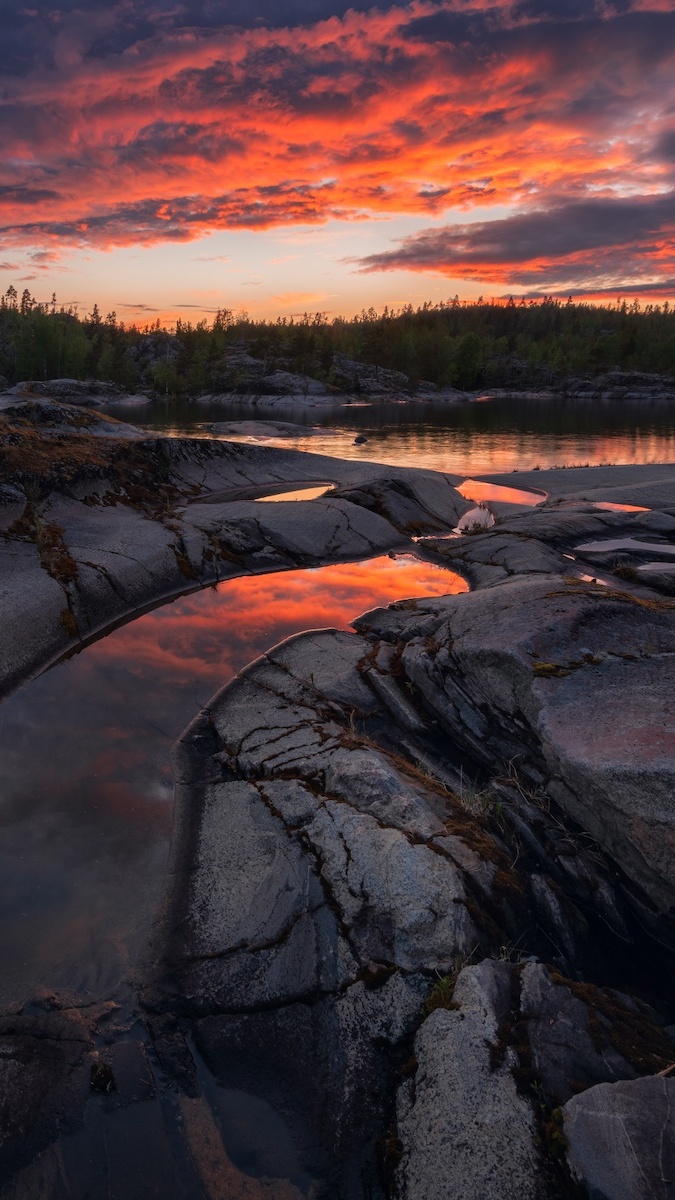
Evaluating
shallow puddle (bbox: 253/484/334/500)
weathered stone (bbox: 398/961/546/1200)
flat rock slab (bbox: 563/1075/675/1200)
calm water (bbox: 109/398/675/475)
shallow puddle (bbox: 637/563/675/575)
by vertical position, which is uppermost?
calm water (bbox: 109/398/675/475)

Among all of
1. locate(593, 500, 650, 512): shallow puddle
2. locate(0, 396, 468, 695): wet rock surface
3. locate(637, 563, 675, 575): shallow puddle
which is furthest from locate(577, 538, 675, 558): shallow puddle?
locate(0, 396, 468, 695): wet rock surface

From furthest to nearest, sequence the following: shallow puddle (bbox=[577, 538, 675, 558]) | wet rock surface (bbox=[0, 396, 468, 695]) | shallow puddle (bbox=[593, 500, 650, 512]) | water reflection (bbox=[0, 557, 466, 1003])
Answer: shallow puddle (bbox=[593, 500, 650, 512])
shallow puddle (bbox=[577, 538, 675, 558])
wet rock surface (bbox=[0, 396, 468, 695])
water reflection (bbox=[0, 557, 466, 1003])

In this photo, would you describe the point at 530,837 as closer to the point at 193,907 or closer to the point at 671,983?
the point at 671,983

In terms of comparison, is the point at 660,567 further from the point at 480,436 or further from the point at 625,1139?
the point at 480,436

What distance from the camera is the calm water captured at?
115ft

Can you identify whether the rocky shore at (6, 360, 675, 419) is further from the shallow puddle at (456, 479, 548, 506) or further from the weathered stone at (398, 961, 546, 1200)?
the weathered stone at (398, 961, 546, 1200)

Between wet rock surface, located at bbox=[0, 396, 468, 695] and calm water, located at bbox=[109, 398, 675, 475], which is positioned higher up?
calm water, located at bbox=[109, 398, 675, 475]

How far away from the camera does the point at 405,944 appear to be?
424 centimetres

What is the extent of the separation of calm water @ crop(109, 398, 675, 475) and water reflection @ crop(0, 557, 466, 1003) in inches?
851

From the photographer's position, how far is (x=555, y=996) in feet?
12.3

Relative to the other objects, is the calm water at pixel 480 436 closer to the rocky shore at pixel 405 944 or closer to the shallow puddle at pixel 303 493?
the shallow puddle at pixel 303 493

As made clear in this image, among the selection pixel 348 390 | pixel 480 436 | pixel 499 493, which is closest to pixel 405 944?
pixel 499 493

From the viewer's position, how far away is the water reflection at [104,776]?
462cm

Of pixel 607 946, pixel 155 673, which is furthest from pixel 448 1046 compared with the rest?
pixel 155 673
